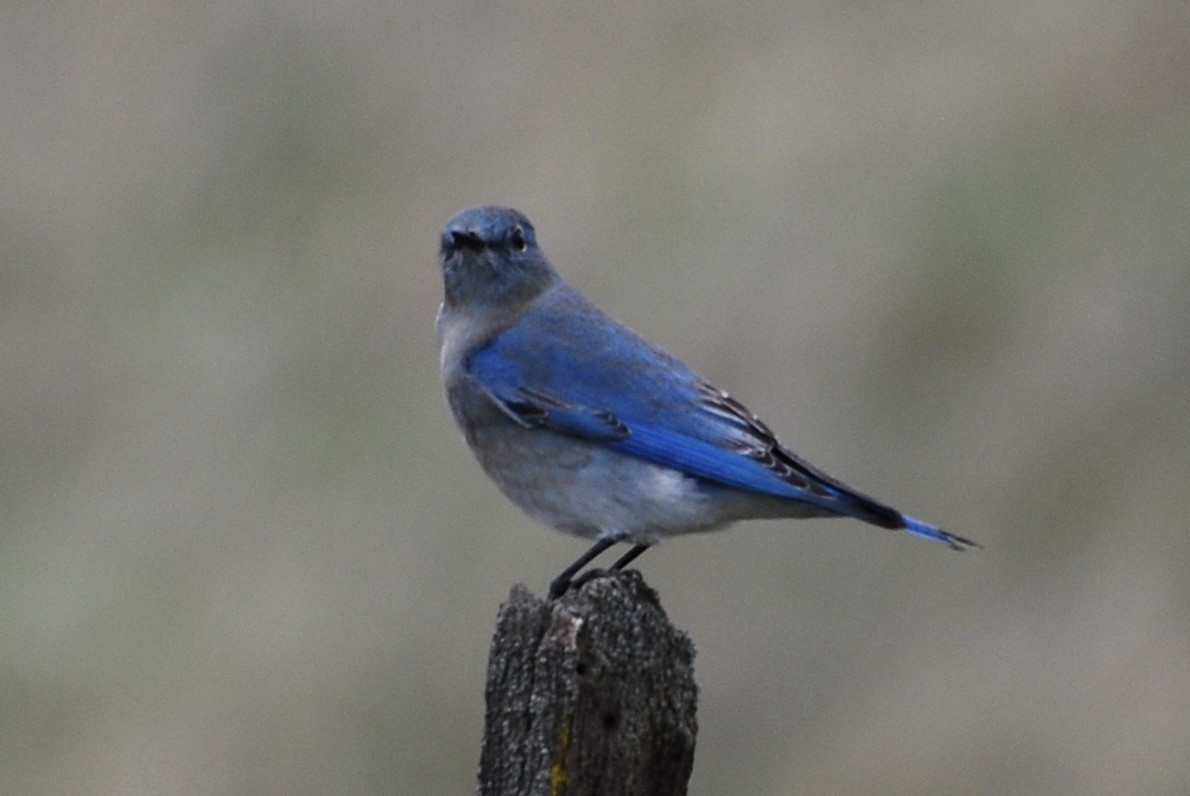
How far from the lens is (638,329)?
1152 centimetres

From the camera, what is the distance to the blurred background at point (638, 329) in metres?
9.75

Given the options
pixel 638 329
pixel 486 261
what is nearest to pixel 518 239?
pixel 486 261

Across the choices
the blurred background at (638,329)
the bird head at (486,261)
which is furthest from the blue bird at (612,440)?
the blurred background at (638,329)

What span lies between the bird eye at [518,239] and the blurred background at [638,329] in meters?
3.36

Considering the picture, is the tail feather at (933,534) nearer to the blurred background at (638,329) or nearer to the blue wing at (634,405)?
the blue wing at (634,405)

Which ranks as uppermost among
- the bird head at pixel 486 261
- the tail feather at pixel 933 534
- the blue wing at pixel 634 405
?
the bird head at pixel 486 261

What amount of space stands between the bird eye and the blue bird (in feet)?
1.07

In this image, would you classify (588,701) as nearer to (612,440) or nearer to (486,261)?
(612,440)

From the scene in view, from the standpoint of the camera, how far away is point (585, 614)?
4.03m

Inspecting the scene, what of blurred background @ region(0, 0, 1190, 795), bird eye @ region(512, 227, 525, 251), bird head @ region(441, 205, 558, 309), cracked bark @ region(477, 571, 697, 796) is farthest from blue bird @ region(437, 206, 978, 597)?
blurred background @ region(0, 0, 1190, 795)

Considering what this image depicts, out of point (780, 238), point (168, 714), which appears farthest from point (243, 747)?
point (780, 238)

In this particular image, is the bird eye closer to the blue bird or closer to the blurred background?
the blue bird

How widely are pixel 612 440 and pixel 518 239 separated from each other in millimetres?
1037

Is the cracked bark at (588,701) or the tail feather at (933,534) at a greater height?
the tail feather at (933,534)
